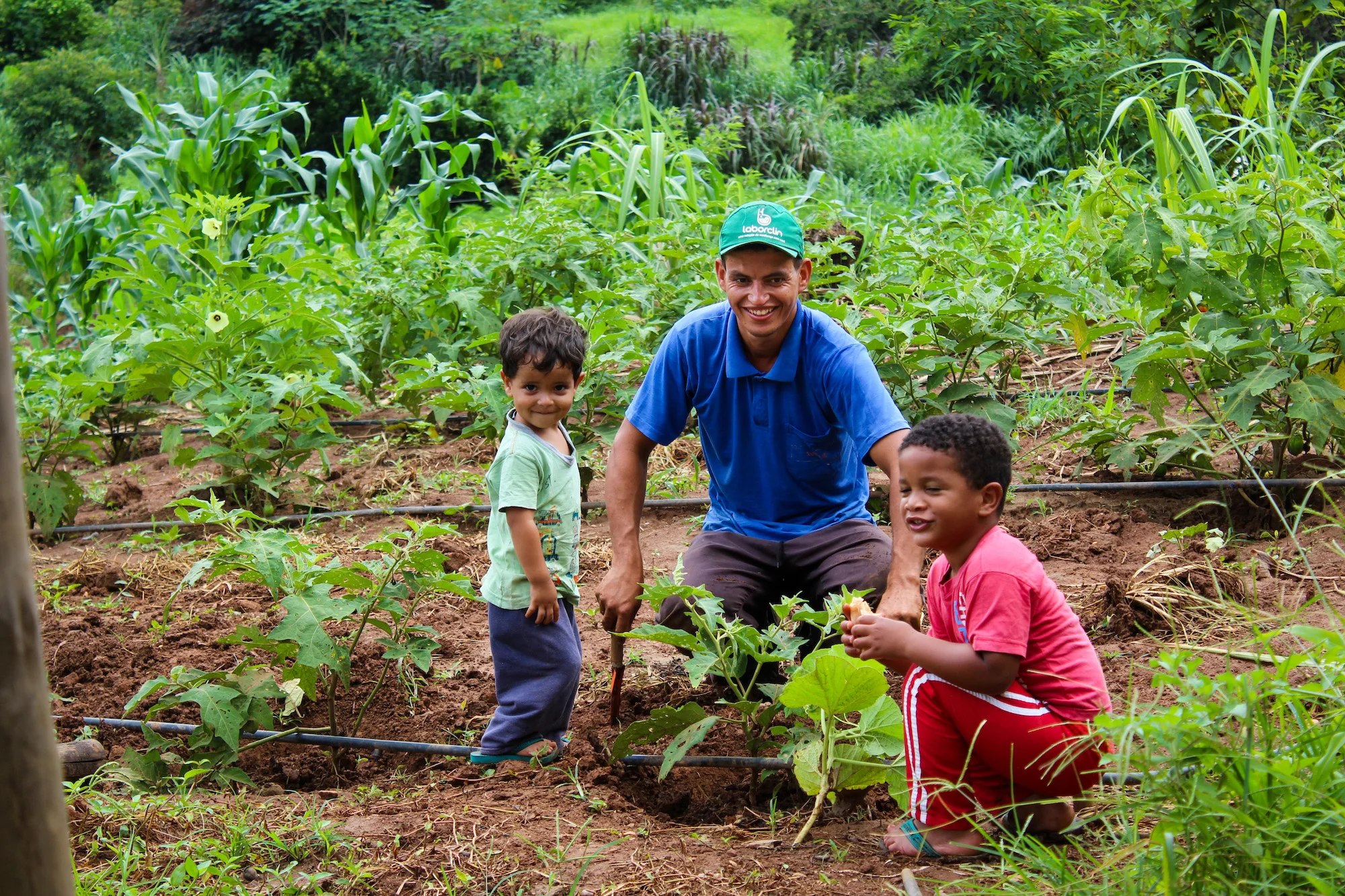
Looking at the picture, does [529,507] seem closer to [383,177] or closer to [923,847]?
[923,847]

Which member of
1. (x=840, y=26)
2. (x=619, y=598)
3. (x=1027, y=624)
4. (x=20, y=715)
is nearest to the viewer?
(x=20, y=715)

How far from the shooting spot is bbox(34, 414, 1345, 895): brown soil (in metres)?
2.17

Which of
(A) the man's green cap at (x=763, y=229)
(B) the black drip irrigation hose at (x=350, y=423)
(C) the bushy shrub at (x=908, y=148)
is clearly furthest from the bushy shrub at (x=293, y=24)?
(A) the man's green cap at (x=763, y=229)

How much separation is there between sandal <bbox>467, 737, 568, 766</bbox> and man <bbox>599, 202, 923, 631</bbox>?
0.31 m

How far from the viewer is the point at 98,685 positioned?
3.22 metres

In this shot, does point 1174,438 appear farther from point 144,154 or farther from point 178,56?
point 178,56

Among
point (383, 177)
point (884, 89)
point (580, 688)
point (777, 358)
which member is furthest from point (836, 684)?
point (884, 89)

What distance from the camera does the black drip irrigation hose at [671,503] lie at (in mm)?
3764

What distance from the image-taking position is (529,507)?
8.62ft

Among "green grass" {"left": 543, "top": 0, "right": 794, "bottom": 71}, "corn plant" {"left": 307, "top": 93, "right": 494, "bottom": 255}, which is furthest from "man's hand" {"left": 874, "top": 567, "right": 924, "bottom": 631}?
"green grass" {"left": 543, "top": 0, "right": 794, "bottom": 71}

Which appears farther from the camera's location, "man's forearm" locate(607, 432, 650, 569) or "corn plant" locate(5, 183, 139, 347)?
"corn plant" locate(5, 183, 139, 347)

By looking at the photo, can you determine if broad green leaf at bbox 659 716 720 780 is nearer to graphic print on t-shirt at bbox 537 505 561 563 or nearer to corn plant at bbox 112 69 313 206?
graphic print on t-shirt at bbox 537 505 561 563

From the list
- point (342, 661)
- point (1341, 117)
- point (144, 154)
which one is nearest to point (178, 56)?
point (144, 154)

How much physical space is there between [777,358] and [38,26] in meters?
17.5
